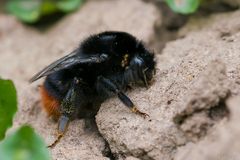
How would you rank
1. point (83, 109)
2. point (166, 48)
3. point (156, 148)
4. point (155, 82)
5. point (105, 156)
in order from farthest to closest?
point (166, 48), point (83, 109), point (155, 82), point (105, 156), point (156, 148)

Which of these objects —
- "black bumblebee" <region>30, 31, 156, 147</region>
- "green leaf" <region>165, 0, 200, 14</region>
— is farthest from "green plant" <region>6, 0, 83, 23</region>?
"black bumblebee" <region>30, 31, 156, 147</region>

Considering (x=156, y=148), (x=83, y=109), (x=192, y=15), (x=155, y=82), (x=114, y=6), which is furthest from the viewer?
(x=114, y=6)

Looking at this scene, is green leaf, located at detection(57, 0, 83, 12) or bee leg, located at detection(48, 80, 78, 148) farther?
green leaf, located at detection(57, 0, 83, 12)

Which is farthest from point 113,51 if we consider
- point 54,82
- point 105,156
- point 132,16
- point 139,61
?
point 132,16

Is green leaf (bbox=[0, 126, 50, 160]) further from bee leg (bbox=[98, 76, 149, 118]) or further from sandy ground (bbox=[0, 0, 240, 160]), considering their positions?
bee leg (bbox=[98, 76, 149, 118])

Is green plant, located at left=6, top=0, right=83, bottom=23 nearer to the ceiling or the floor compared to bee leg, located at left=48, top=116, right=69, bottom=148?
nearer to the ceiling

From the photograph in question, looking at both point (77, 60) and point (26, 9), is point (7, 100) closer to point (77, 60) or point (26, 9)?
point (77, 60)

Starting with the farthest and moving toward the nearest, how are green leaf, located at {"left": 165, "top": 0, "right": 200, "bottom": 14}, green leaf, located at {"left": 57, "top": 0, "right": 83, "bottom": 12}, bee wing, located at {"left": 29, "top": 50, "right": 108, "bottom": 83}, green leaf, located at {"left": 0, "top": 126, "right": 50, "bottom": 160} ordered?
green leaf, located at {"left": 57, "top": 0, "right": 83, "bottom": 12} < green leaf, located at {"left": 165, "top": 0, "right": 200, "bottom": 14} < bee wing, located at {"left": 29, "top": 50, "right": 108, "bottom": 83} < green leaf, located at {"left": 0, "top": 126, "right": 50, "bottom": 160}

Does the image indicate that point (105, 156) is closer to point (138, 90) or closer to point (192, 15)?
point (138, 90)
